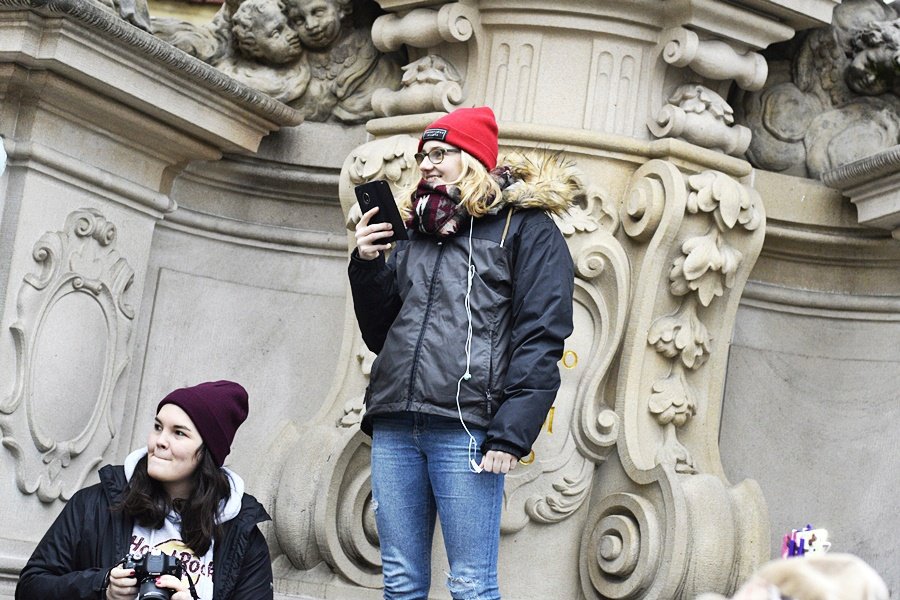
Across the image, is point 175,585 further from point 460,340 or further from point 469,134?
point 469,134

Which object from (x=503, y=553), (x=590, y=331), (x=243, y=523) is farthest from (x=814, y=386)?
(x=243, y=523)

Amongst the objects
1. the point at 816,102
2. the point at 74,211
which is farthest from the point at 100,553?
the point at 816,102

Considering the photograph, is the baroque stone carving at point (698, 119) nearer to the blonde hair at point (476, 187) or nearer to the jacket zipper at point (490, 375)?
the blonde hair at point (476, 187)

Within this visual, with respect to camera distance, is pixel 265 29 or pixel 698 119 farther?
pixel 265 29

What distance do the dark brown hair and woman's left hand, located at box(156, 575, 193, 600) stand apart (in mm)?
207

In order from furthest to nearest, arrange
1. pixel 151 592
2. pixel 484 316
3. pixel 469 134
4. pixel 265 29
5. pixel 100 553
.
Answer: pixel 265 29
pixel 469 134
pixel 484 316
pixel 100 553
pixel 151 592

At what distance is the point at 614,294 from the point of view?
4.66 metres

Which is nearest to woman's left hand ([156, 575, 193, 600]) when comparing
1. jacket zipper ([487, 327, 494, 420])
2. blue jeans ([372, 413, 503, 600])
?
blue jeans ([372, 413, 503, 600])

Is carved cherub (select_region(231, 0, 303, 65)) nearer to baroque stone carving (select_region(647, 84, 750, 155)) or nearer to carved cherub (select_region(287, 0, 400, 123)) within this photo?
carved cherub (select_region(287, 0, 400, 123))

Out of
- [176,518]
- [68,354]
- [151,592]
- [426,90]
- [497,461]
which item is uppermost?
[426,90]

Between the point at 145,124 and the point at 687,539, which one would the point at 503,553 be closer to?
the point at 687,539

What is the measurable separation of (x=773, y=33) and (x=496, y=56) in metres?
0.82

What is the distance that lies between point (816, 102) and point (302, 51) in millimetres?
1590

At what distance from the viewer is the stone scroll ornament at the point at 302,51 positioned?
5098 mm
